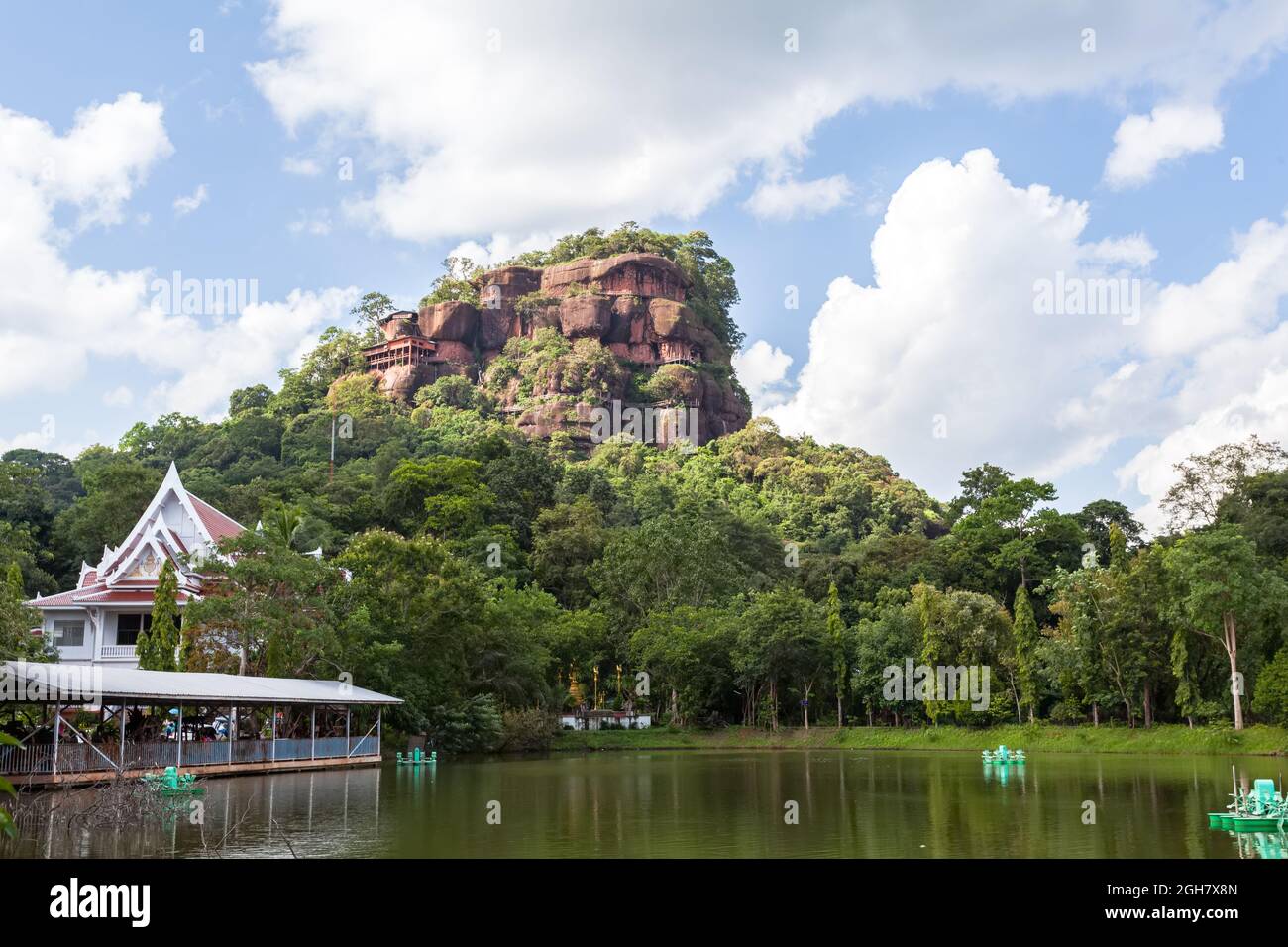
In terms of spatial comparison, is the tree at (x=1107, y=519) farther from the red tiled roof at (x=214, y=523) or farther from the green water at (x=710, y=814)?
the red tiled roof at (x=214, y=523)

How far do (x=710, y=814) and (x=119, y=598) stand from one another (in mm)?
24959

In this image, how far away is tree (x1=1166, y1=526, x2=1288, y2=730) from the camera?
32875 millimetres

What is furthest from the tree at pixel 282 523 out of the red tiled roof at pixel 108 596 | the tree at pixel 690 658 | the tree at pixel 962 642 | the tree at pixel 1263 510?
the tree at pixel 1263 510

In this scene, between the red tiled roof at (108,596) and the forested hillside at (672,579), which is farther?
the red tiled roof at (108,596)

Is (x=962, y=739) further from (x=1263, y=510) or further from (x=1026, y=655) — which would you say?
(x=1263, y=510)

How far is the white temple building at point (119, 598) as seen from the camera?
3622 cm

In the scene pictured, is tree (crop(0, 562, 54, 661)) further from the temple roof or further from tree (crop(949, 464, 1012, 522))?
tree (crop(949, 464, 1012, 522))

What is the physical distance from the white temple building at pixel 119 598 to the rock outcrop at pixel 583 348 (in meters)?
57.1

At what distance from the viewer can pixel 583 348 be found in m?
98.9

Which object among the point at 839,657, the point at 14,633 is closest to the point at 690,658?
the point at 839,657

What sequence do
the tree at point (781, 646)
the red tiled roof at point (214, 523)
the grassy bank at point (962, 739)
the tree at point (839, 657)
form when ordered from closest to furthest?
1. the grassy bank at point (962, 739)
2. the red tiled roof at point (214, 523)
3. the tree at point (781, 646)
4. the tree at point (839, 657)
